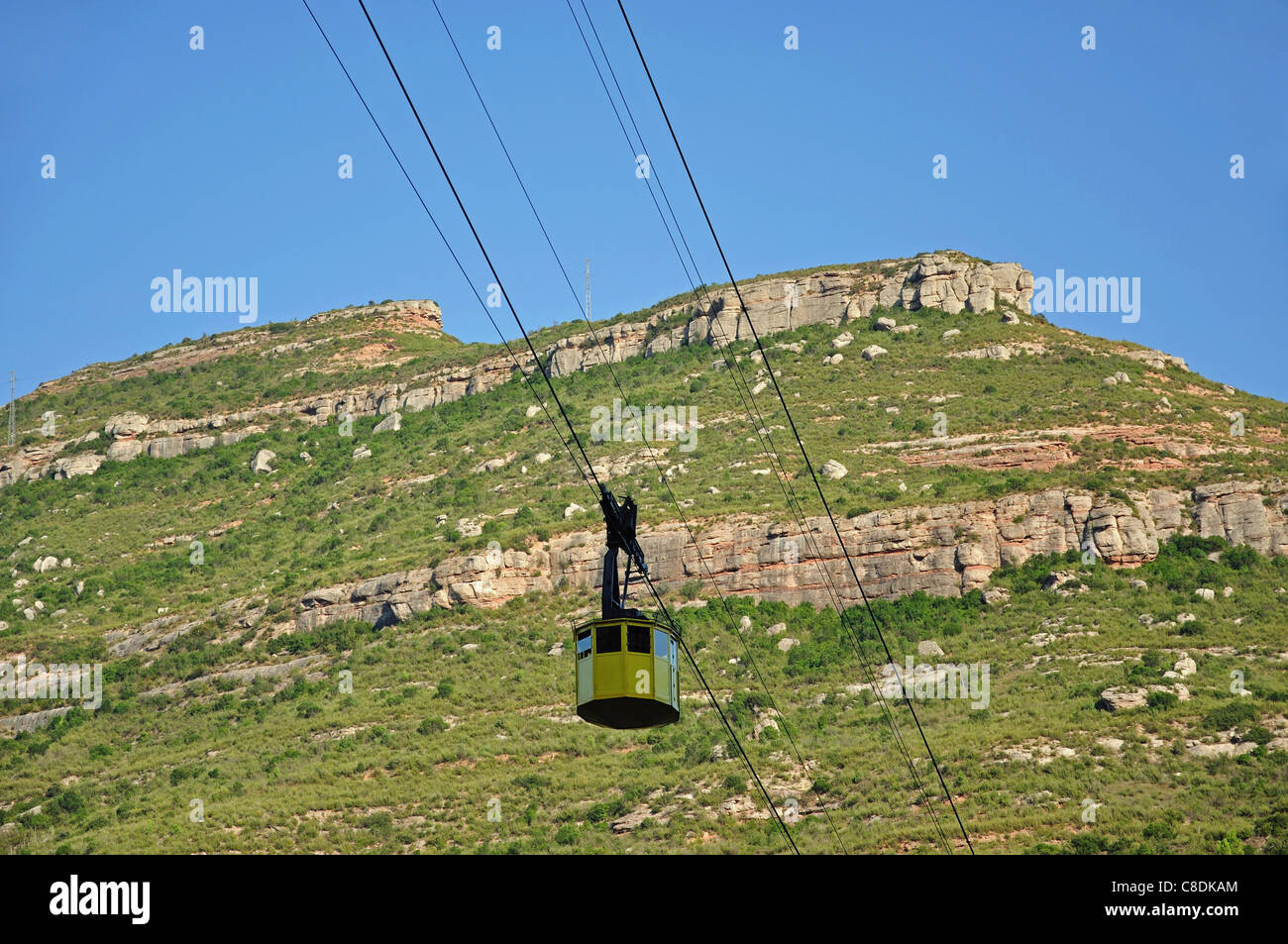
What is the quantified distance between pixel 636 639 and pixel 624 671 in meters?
0.65

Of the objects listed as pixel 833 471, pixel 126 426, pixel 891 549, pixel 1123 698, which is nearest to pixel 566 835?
pixel 1123 698

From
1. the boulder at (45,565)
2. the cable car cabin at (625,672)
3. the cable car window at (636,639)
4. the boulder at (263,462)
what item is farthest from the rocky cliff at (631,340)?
the cable car window at (636,639)

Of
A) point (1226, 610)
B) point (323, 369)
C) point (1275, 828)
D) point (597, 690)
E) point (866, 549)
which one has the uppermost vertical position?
point (323, 369)

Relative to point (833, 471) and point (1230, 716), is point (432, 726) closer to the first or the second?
point (833, 471)

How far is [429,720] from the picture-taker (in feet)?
235

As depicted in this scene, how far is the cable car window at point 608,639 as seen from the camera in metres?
25.2

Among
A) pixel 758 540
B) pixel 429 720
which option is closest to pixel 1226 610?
pixel 758 540

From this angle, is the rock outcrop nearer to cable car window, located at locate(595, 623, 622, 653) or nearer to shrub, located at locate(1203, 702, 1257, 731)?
shrub, located at locate(1203, 702, 1257, 731)

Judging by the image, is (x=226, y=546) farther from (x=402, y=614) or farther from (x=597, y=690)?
(x=597, y=690)

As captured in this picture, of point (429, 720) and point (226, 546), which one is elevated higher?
point (226, 546)

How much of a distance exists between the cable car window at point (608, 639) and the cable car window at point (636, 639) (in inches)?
5.9

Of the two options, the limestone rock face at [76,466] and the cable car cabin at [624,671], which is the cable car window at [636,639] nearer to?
the cable car cabin at [624,671]
